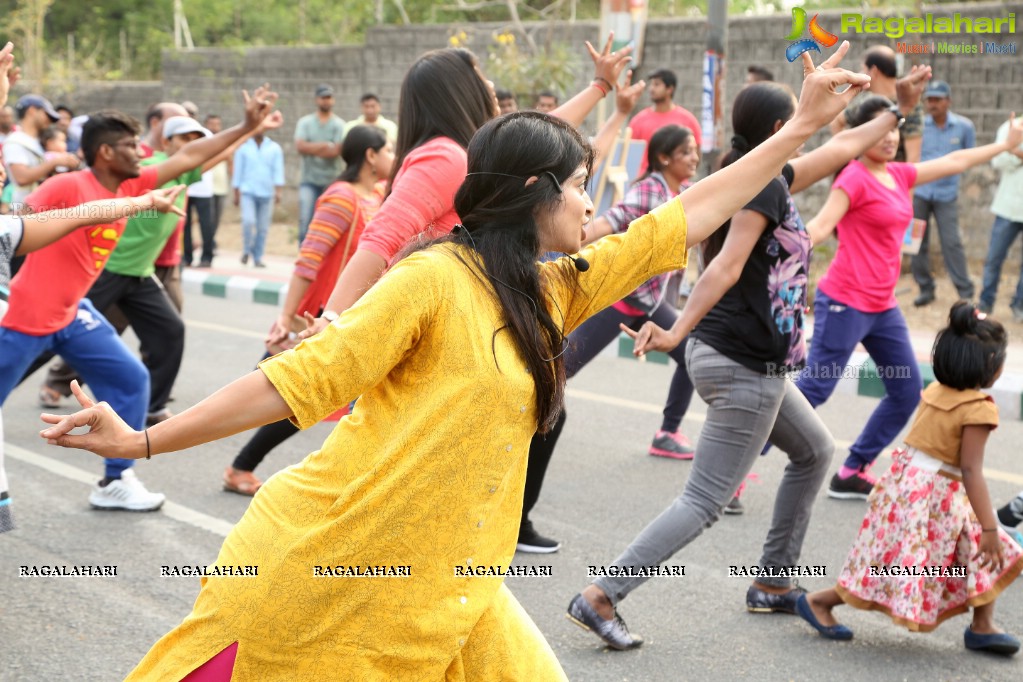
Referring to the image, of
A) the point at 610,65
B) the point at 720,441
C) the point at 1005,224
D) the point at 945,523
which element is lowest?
the point at 1005,224

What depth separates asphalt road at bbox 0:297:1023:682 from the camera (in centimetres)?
390

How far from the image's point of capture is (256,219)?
14.6 m

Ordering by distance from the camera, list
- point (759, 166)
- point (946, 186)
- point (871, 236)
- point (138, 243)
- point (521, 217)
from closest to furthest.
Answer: point (521, 217)
point (759, 166)
point (871, 236)
point (138, 243)
point (946, 186)

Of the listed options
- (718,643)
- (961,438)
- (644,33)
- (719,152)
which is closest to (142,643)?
(718,643)

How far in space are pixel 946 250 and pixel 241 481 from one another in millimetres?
7006

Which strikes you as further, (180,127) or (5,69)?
(180,127)

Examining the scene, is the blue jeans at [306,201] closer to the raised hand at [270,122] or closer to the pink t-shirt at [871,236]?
the raised hand at [270,122]

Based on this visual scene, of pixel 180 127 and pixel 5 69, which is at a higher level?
pixel 5 69

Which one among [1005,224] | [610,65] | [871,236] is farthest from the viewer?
[1005,224]

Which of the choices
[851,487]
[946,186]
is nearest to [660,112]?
[946,186]

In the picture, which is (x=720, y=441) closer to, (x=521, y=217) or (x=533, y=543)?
(x=533, y=543)

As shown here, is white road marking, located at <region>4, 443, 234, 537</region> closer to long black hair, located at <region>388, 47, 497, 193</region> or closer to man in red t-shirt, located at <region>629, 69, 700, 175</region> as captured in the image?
long black hair, located at <region>388, 47, 497, 193</region>

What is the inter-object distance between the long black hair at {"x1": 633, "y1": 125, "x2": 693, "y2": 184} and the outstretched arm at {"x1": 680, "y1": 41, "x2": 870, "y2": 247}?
3.10 m

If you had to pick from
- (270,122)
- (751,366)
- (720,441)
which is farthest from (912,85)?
(270,122)
